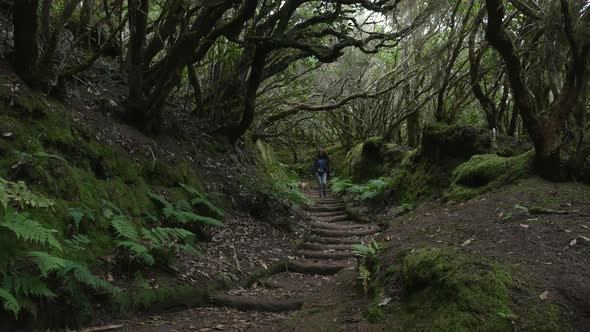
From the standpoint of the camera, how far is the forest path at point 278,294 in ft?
15.2

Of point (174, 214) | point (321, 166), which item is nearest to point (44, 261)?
point (174, 214)

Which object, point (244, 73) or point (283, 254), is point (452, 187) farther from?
point (244, 73)

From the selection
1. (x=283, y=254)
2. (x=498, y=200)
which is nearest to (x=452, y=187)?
(x=498, y=200)

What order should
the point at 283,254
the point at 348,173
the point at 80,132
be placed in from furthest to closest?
1. the point at 348,173
2. the point at 283,254
3. the point at 80,132

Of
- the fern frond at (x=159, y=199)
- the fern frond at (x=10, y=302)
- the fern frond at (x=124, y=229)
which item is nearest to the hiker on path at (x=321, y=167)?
the fern frond at (x=159, y=199)

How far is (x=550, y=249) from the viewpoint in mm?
3900

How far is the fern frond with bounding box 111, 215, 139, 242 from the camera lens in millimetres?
4548

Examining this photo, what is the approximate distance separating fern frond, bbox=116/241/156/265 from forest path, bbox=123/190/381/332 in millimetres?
621

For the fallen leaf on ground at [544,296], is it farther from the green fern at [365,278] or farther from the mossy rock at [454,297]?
the green fern at [365,278]

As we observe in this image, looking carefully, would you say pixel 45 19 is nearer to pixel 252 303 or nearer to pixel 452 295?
pixel 252 303

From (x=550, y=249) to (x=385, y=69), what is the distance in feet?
59.2

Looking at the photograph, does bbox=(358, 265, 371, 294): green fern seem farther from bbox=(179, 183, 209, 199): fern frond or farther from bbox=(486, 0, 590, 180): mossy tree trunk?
bbox=(486, 0, 590, 180): mossy tree trunk

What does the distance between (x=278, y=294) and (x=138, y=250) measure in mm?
2378

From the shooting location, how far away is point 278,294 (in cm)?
606
